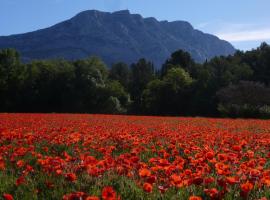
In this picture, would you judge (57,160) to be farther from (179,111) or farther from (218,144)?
(179,111)

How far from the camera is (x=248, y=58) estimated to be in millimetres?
82125

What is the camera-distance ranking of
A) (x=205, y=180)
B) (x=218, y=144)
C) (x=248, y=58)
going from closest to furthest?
(x=205, y=180)
(x=218, y=144)
(x=248, y=58)

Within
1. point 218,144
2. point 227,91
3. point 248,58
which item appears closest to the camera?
point 218,144

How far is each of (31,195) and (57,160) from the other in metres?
0.88

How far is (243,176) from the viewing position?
5480 mm

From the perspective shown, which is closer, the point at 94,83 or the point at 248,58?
the point at 94,83

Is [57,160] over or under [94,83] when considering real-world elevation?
under

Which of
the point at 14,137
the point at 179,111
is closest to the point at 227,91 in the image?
the point at 179,111

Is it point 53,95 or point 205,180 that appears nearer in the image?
point 205,180

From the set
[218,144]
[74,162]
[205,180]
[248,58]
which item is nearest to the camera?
[205,180]

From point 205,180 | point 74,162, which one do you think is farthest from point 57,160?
point 205,180

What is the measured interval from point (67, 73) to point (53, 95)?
419 cm

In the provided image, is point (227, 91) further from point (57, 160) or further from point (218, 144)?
point (57, 160)

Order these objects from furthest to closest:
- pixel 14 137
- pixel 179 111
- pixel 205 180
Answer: pixel 179 111
pixel 14 137
pixel 205 180
